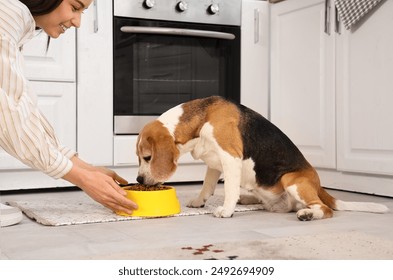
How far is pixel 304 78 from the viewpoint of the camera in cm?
371

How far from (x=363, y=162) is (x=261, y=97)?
3.50 ft

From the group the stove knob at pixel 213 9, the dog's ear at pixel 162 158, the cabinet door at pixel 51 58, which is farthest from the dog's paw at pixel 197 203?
the stove knob at pixel 213 9

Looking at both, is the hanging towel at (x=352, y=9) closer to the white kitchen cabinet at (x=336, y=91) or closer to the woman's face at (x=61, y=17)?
the white kitchen cabinet at (x=336, y=91)

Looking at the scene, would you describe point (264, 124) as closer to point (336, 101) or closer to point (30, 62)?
point (336, 101)

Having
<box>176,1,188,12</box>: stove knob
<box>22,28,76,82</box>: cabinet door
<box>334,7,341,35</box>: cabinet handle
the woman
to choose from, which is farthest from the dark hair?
<box>334,7,341,35</box>: cabinet handle

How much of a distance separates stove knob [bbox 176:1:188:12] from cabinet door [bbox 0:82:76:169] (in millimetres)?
902

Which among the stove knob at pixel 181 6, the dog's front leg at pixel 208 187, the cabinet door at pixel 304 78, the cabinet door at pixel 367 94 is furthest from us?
the stove knob at pixel 181 6

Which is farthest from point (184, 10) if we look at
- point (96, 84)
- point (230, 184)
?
point (230, 184)

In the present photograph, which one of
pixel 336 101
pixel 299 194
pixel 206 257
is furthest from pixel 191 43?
pixel 206 257

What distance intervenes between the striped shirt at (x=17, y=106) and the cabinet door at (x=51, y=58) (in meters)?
1.46

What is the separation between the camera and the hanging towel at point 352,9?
10.1 feet

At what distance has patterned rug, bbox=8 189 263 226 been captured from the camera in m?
2.35

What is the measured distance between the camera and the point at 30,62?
3.29 m

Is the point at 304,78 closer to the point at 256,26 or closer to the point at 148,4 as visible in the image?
the point at 256,26
